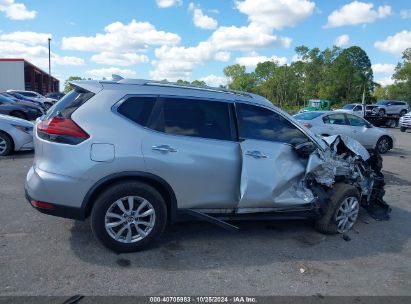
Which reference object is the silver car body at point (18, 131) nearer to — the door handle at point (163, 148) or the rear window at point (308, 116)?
the door handle at point (163, 148)

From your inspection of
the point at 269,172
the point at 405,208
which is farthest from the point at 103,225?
the point at 405,208

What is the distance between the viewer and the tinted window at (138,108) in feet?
14.2

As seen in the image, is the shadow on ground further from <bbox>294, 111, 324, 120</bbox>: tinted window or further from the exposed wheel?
the exposed wheel

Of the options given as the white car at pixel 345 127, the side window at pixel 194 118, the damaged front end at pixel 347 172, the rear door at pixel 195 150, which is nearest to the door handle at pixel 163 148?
the rear door at pixel 195 150

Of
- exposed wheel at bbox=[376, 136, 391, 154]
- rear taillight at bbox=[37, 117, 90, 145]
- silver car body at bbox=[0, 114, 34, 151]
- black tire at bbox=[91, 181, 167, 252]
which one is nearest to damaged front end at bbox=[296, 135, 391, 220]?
black tire at bbox=[91, 181, 167, 252]

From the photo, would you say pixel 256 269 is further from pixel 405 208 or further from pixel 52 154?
pixel 405 208

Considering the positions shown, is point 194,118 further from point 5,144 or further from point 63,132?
point 5,144

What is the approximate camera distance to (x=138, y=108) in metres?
4.39

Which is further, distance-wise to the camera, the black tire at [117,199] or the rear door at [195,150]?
the rear door at [195,150]

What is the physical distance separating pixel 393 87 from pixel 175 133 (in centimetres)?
8024

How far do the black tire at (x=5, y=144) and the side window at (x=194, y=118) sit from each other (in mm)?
7122

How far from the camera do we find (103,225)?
420 centimetres

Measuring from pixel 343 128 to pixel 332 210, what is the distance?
28.9ft

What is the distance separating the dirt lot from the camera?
370 centimetres
